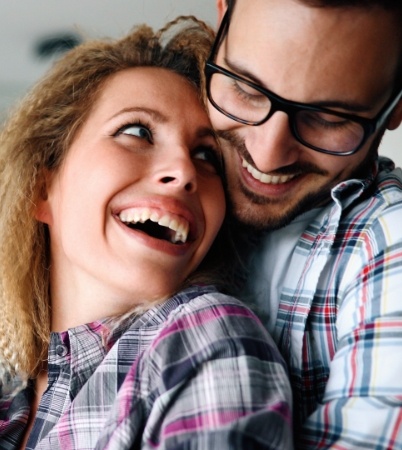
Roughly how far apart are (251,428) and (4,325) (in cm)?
81

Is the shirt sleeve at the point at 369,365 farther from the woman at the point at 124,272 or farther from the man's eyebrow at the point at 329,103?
the man's eyebrow at the point at 329,103

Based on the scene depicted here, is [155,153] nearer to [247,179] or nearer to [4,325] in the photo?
[247,179]

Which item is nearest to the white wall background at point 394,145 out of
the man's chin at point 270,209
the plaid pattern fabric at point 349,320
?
the plaid pattern fabric at point 349,320

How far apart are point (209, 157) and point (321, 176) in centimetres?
25

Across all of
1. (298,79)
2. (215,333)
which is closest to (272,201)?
(298,79)

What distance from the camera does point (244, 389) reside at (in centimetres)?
84

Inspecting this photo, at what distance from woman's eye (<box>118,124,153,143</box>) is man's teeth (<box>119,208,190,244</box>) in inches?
6.4

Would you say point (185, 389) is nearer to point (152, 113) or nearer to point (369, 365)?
point (369, 365)

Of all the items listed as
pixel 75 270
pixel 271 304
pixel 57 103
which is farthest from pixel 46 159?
pixel 271 304

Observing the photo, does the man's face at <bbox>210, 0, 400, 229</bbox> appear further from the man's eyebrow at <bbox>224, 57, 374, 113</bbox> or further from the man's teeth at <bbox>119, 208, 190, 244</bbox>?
the man's teeth at <bbox>119, 208, 190, 244</bbox>

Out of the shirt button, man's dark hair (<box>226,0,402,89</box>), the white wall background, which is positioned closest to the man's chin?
man's dark hair (<box>226,0,402,89</box>)

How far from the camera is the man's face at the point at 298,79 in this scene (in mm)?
1027

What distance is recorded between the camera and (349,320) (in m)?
1.00

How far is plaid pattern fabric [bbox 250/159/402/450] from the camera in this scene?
0.87m
